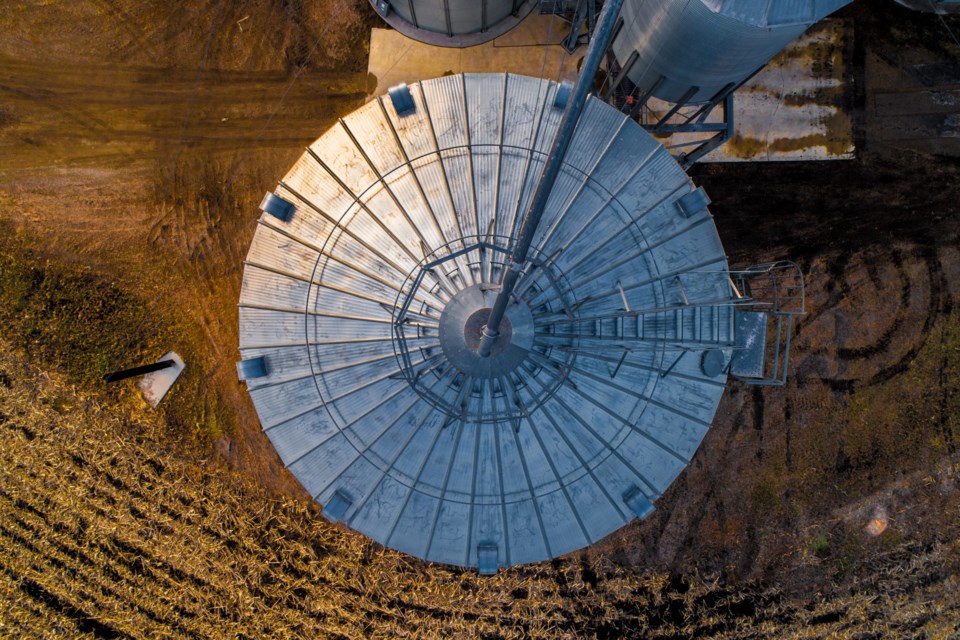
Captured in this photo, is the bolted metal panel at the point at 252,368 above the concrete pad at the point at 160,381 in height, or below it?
above

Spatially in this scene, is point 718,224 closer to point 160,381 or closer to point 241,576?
point 160,381

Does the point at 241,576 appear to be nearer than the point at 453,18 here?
No

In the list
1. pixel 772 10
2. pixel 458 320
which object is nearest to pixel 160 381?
pixel 458 320

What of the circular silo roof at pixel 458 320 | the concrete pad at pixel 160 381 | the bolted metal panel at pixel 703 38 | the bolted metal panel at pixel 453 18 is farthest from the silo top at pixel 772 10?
the concrete pad at pixel 160 381

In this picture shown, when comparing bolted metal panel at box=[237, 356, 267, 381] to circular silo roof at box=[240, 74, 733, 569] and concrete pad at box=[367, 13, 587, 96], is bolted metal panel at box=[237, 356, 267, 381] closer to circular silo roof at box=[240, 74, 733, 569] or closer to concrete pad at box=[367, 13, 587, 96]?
circular silo roof at box=[240, 74, 733, 569]

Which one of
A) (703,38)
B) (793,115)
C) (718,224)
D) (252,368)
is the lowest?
(252,368)

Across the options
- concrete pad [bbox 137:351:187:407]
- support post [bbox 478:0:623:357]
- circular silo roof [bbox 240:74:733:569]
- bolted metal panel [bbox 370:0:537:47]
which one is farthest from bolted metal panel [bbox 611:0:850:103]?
concrete pad [bbox 137:351:187:407]

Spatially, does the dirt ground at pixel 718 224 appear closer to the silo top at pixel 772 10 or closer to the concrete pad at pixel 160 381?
the concrete pad at pixel 160 381
